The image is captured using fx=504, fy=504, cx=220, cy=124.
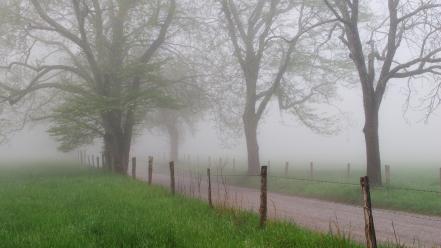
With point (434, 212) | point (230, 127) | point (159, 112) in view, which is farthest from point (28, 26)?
point (159, 112)

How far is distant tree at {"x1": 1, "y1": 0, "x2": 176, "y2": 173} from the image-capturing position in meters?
27.2

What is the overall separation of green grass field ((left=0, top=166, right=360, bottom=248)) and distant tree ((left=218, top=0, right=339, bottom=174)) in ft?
60.0

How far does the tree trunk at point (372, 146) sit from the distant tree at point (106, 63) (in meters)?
11.0

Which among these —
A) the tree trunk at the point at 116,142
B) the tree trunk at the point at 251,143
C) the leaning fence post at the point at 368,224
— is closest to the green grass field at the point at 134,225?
the leaning fence post at the point at 368,224

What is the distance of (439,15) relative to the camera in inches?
854

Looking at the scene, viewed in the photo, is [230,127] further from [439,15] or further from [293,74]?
[439,15]

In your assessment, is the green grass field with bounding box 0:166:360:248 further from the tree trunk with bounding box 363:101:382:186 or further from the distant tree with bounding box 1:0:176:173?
the distant tree with bounding box 1:0:176:173

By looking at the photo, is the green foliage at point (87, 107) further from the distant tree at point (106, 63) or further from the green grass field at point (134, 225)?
the green grass field at point (134, 225)

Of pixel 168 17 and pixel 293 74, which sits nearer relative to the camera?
pixel 168 17

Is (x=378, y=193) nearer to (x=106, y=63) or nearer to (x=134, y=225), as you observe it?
(x=134, y=225)

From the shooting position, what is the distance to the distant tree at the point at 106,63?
27.2 meters

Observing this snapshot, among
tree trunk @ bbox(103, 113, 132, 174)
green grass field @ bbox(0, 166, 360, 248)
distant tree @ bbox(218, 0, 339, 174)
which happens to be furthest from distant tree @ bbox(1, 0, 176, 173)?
green grass field @ bbox(0, 166, 360, 248)

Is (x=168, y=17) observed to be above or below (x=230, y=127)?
above

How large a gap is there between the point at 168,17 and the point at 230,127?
11.3 m
